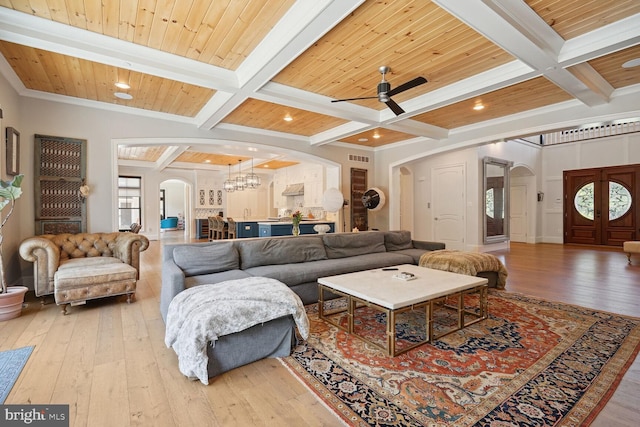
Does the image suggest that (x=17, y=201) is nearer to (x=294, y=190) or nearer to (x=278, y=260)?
(x=278, y=260)

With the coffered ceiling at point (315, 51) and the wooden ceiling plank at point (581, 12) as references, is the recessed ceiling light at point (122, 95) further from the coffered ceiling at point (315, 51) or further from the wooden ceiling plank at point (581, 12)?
the wooden ceiling plank at point (581, 12)

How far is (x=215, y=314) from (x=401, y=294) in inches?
58.8

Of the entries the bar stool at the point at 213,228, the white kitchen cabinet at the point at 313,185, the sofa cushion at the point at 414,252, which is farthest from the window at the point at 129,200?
the sofa cushion at the point at 414,252

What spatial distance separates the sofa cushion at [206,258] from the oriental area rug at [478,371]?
4.06ft

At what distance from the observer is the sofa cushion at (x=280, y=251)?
3.80m

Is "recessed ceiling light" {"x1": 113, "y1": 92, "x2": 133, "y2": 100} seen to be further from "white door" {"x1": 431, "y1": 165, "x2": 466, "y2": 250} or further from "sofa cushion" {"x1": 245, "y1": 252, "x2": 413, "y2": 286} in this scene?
"white door" {"x1": 431, "y1": 165, "x2": 466, "y2": 250}

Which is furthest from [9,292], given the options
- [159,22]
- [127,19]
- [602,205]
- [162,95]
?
[602,205]

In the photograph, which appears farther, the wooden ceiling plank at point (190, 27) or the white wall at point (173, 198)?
the white wall at point (173, 198)

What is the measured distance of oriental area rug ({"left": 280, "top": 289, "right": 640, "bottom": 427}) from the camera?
174 cm

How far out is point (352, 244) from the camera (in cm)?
477

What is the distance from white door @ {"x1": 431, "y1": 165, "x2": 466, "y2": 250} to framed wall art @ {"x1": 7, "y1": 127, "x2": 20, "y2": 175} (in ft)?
28.9

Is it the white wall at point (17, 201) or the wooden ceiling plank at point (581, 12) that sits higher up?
the wooden ceiling plank at point (581, 12)

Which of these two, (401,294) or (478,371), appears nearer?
(478,371)

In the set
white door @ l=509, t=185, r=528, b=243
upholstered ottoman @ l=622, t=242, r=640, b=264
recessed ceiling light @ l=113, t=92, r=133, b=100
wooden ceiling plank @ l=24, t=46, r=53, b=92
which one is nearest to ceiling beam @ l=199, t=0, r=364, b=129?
recessed ceiling light @ l=113, t=92, r=133, b=100
